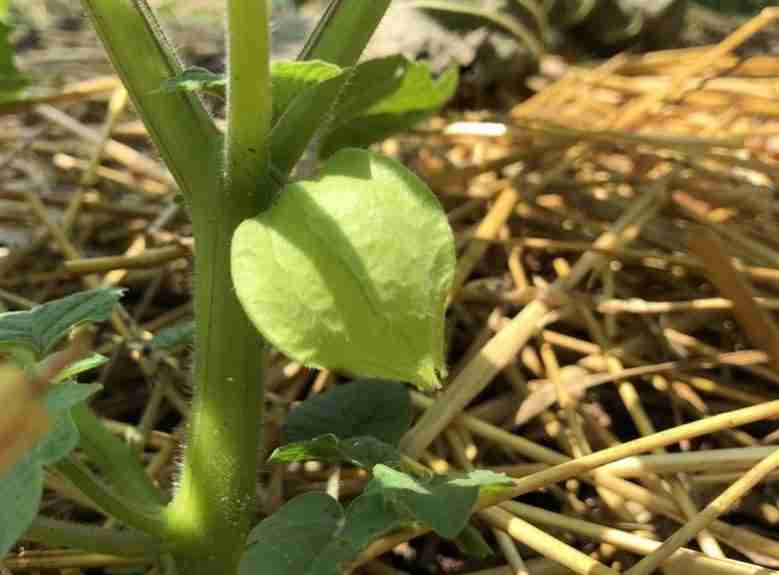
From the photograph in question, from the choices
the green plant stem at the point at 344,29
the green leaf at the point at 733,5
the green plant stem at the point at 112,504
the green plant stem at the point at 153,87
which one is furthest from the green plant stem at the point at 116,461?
the green leaf at the point at 733,5

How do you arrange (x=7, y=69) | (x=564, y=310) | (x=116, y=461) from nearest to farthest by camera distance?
(x=116, y=461)
(x=7, y=69)
(x=564, y=310)

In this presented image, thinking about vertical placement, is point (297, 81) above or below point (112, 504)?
above

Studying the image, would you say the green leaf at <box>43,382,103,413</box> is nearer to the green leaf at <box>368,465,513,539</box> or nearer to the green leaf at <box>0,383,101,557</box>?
the green leaf at <box>0,383,101,557</box>

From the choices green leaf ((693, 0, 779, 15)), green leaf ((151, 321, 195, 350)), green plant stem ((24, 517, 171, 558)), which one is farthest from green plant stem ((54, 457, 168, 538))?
green leaf ((693, 0, 779, 15))

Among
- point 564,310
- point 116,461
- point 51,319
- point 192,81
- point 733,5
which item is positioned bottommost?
point 733,5

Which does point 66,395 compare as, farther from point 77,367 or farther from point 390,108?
point 390,108

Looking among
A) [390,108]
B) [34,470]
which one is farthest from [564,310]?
[34,470]
